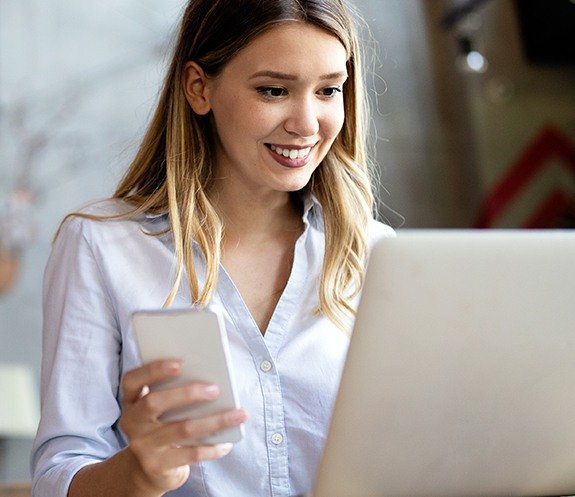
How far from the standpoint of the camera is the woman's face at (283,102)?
5.35 ft

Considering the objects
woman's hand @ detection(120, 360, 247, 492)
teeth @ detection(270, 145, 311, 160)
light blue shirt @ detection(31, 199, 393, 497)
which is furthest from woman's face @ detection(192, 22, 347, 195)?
woman's hand @ detection(120, 360, 247, 492)

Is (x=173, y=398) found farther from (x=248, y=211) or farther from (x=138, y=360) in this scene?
(x=248, y=211)

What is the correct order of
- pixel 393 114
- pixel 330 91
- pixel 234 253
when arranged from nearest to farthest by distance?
1. pixel 330 91
2. pixel 234 253
3. pixel 393 114

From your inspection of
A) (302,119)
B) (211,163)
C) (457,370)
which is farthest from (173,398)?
(211,163)

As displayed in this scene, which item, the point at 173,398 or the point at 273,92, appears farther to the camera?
the point at 273,92

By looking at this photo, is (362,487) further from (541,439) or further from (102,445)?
(102,445)

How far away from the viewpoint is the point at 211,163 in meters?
1.82

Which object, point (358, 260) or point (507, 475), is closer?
point (507, 475)

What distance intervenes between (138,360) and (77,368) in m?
0.09

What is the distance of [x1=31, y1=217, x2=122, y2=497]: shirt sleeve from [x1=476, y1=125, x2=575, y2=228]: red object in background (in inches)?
147

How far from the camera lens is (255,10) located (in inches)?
66.1

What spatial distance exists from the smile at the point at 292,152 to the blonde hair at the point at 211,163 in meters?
0.15

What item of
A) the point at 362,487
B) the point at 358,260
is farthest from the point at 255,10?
the point at 362,487

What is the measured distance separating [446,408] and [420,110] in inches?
170
